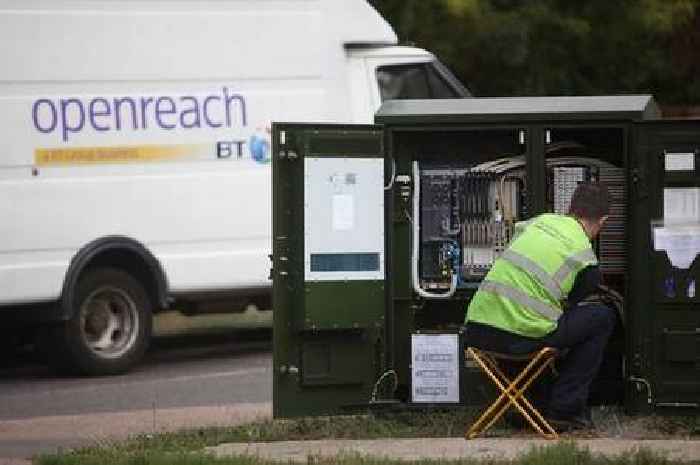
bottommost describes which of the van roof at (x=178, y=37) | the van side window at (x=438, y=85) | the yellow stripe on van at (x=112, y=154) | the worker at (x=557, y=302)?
the worker at (x=557, y=302)

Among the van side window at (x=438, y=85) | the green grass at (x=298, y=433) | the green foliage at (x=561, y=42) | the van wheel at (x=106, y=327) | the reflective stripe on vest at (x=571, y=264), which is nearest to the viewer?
the green grass at (x=298, y=433)

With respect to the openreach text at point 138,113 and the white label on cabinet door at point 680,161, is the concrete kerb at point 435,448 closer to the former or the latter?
the white label on cabinet door at point 680,161

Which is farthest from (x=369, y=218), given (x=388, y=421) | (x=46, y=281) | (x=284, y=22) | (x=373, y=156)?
(x=284, y=22)

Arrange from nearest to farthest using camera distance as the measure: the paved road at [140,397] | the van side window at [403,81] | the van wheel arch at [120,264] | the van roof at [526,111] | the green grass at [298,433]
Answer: the green grass at [298,433] < the van roof at [526,111] < the paved road at [140,397] < the van wheel arch at [120,264] < the van side window at [403,81]

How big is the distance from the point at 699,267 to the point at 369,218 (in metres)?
1.96

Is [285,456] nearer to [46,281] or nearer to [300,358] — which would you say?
[300,358]

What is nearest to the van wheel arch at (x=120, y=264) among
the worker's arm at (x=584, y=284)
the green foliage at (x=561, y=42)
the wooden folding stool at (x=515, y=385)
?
the wooden folding stool at (x=515, y=385)

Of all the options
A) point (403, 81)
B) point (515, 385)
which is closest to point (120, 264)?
point (403, 81)

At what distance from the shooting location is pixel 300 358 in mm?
11156

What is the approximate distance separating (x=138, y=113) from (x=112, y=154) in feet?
1.49

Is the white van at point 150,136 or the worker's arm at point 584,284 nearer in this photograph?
the worker's arm at point 584,284

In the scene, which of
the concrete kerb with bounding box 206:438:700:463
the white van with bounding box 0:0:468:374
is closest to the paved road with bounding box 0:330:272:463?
the white van with bounding box 0:0:468:374

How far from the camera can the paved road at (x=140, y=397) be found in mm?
12430

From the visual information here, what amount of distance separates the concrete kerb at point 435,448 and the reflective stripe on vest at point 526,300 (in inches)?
27.8
